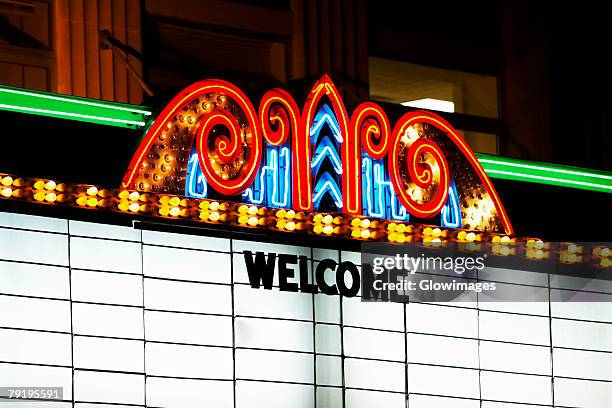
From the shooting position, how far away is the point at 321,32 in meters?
20.3

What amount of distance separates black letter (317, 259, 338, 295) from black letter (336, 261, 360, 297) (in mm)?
84

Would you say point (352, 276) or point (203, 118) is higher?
point (203, 118)

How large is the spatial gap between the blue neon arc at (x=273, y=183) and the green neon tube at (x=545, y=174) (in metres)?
3.08

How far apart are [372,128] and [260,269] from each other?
2.34 m

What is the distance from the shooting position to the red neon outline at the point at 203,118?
15.4 m

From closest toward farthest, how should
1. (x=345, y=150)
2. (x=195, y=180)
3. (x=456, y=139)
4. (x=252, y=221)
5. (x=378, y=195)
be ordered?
(x=195, y=180), (x=252, y=221), (x=345, y=150), (x=378, y=195), (x=456, y=139)

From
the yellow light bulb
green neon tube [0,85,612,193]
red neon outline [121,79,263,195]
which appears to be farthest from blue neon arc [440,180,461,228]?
the yellow light bulb

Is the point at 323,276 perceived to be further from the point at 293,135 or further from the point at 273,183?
the point at 293,135

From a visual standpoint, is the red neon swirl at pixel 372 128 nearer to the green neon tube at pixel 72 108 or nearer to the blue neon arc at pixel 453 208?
the blue neon arc at pixel 453 208

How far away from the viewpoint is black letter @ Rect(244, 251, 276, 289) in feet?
52.8

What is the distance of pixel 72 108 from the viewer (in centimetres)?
1511

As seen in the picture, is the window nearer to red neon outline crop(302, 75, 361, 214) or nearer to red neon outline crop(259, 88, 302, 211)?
red neon outline crop(302, 75, 361, 214)

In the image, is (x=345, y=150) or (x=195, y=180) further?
(x=345, y=150)

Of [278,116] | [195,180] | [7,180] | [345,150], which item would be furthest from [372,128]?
[7,180]
